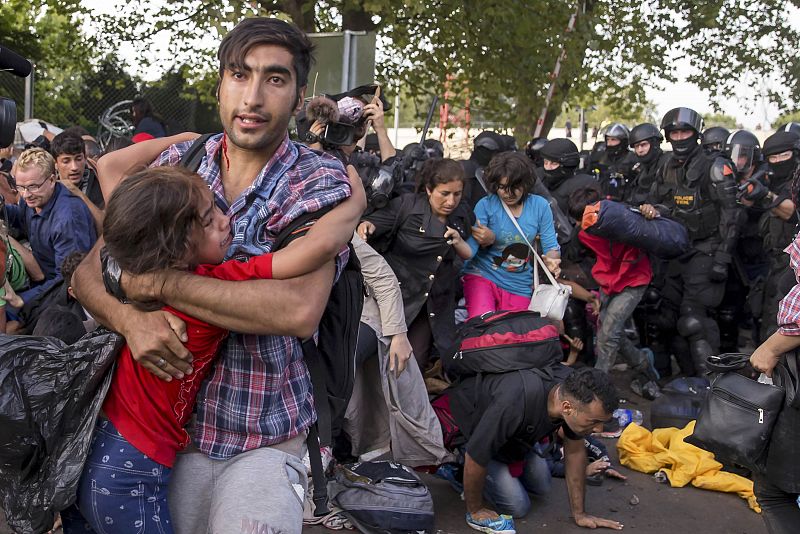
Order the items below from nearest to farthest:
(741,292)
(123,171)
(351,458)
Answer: (123,171) → (351,458) → (741,292)

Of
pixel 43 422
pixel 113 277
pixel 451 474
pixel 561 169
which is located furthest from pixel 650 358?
pixel 43 422

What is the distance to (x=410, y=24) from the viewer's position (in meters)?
10.7

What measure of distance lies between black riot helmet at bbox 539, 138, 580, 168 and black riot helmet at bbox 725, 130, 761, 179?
4.71 ft

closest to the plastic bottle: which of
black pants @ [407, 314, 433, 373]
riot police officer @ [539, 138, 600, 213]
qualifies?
black pants @ [407, 314, 433, 373]

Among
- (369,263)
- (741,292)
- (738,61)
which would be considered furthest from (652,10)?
(369,263)

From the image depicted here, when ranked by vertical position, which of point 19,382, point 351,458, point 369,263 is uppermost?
point 19,382

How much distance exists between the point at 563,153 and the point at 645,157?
1.18 m

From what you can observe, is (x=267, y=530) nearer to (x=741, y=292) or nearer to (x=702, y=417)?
(x=702, y=417)

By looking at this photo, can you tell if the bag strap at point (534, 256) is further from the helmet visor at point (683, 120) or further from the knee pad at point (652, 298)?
the helmet visor at point (683, 120)

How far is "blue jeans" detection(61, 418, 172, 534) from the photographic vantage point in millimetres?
1914

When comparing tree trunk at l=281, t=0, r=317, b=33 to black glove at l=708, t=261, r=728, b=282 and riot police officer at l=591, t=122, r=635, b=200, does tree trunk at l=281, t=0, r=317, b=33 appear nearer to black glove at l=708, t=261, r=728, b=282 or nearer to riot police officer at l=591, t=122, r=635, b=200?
riot police officer at l=591, t=122, r=635, b=200

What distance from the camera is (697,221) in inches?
296

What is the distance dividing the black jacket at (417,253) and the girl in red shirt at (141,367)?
132 inches

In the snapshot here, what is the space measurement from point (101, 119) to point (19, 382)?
10.2 meters
